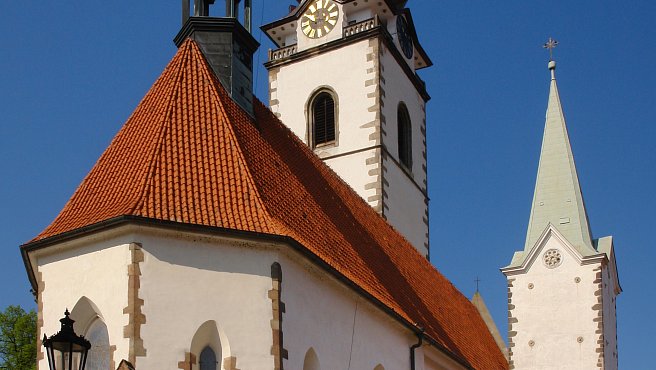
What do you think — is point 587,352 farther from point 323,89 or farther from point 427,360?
point 323,89

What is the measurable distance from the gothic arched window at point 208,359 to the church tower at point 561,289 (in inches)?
592

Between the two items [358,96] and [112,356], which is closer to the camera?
[112,356]

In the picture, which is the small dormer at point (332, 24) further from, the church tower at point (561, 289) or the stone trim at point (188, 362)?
the stone trim at point (188, 362)

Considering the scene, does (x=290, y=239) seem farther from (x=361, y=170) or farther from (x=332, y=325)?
(x=361, y=170)

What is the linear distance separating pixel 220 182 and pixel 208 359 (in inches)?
111

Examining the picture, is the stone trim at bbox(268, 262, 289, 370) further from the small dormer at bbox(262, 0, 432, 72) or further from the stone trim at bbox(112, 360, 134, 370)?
the small dormer at bbox(262, 0, 432, 72)

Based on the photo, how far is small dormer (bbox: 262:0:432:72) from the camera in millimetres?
29562

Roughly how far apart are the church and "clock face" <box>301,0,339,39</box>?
1.7 inches

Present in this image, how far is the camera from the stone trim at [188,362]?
1403cm

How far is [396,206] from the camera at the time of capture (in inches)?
1117

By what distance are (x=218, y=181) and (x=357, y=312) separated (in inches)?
140

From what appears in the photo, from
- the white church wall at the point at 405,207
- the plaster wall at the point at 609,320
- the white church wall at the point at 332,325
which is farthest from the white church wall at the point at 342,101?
the white church wall at the point at 332,325

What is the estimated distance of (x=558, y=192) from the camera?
2911cm

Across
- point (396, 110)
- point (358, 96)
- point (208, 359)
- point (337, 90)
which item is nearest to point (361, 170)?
point (358, 96)
